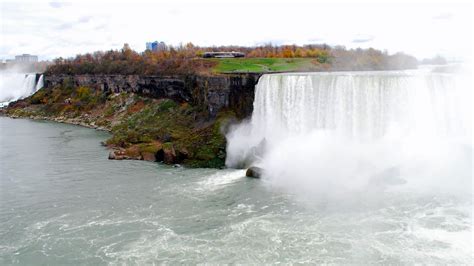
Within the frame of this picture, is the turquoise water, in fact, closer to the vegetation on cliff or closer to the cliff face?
the vegetation on cliff

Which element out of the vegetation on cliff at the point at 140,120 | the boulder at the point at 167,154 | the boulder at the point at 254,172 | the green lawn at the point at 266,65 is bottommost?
the boulder at the point at 254,172

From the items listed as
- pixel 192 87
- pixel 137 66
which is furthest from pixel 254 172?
pixel 137 66

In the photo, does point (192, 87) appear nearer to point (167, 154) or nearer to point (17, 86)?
point (167, 154)

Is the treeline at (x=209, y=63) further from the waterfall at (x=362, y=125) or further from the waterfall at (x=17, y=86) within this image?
the waterfall at (x=362, y=125)

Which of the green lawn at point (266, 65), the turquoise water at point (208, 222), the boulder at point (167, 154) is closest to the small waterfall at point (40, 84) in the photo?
the green lawn at point (266, 65)

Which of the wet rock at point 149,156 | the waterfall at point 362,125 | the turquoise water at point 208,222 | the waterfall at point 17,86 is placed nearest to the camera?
the turquoise water at point 208,222

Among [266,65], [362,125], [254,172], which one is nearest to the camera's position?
[254,172]
